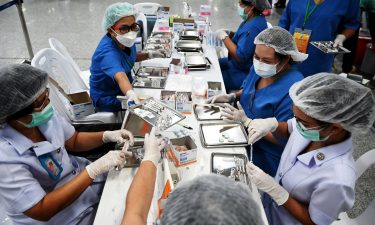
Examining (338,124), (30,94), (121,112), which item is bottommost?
(121,112)

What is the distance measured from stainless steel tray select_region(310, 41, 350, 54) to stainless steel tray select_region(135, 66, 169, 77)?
1.48 m

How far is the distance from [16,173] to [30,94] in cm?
35

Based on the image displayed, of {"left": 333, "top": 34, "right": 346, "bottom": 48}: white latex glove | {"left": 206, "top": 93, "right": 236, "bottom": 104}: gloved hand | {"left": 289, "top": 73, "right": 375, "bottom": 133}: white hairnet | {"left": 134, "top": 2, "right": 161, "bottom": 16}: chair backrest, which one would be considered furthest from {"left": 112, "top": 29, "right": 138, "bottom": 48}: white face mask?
{"left": 333, "top": 34, "right": 346, "bottom": 48}: white latex glove

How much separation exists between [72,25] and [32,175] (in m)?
5.15

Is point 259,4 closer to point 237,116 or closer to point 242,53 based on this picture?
point 242,53

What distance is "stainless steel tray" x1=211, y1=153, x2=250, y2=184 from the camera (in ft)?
4.37

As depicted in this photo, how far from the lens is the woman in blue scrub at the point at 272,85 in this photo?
66.3 inches

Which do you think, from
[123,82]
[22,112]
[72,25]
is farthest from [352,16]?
[72,25]

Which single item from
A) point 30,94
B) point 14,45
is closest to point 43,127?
point 30,94

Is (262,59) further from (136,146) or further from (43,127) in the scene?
(43,127)

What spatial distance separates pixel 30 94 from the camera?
1.17 metres

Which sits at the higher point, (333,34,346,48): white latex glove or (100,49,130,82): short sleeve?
(333,34,346,48): white latex glove

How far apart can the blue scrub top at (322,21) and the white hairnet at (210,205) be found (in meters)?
2.44

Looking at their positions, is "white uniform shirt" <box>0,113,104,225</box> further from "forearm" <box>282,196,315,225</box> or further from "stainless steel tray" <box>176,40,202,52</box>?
"stainless steel tray" <box>176,40,202,52</box>
